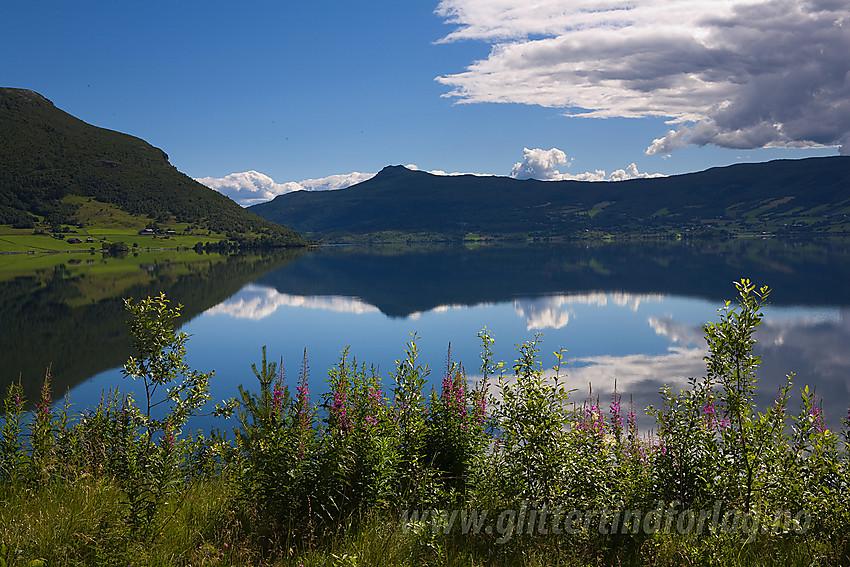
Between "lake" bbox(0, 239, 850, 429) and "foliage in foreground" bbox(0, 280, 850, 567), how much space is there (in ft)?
7.65

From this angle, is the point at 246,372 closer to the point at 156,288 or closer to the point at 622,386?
the point at 622,386

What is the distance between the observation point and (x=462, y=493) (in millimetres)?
9648

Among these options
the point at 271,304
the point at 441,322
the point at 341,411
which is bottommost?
the point at 441,322

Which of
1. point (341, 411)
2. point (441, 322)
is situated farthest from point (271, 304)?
point (341, 411)

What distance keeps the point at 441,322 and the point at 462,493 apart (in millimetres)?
51055

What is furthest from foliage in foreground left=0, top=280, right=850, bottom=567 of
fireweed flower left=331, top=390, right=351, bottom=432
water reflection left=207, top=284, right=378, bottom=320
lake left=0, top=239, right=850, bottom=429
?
water reflection left=207, top=284, right=378, bottom=320

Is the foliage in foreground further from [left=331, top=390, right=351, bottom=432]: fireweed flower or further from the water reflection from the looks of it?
the water reflection

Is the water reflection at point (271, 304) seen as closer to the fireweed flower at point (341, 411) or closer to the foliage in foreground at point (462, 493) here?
the foliage in foreground at point (462, 493)

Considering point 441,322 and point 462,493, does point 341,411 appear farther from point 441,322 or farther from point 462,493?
point 441,322

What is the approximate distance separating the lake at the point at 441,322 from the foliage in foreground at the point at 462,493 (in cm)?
233

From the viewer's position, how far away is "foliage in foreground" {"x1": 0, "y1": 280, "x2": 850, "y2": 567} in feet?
25.0

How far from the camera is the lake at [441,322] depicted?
36094mm

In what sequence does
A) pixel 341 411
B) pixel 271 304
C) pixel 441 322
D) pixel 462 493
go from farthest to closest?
pixel 271 304, pixel 441 322, pixel 462 493, pixel 341 411

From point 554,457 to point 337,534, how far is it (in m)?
3.38
